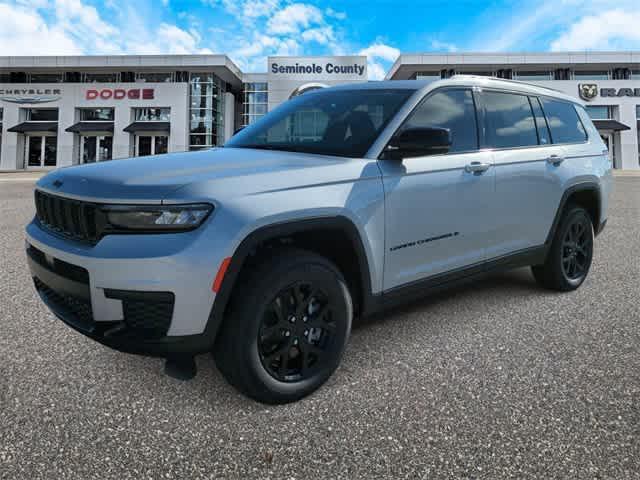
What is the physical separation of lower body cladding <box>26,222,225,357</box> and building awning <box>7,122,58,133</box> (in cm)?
4586

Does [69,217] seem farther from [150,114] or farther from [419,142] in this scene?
[150,114]

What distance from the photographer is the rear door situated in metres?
3.34

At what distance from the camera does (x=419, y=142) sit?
2.50m

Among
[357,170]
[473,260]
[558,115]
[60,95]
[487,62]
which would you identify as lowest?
[473,260]

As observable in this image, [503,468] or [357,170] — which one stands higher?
[357,170]

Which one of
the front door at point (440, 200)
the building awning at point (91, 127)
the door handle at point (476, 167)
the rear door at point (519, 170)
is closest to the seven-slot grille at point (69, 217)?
the front door at point (440, 200)

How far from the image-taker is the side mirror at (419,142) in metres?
2.49

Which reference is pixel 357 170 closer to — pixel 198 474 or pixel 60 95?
pixel 198 474

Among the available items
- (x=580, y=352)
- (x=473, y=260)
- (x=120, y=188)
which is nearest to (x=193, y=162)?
(x=120, y=188)

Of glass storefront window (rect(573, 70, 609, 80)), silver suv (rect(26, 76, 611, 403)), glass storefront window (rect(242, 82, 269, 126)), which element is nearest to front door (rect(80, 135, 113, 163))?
glass storefront window (rect(242, 82, 269, 126))

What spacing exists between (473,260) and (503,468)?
1.62 m

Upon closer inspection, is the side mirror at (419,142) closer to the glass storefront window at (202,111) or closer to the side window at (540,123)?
the side window at (540,123)

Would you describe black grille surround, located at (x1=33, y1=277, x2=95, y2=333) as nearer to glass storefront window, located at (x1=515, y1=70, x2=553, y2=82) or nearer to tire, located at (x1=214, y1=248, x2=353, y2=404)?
tire, located at (x1=214, y1=248, x2=353, y2=404)

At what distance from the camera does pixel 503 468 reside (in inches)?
70.5
